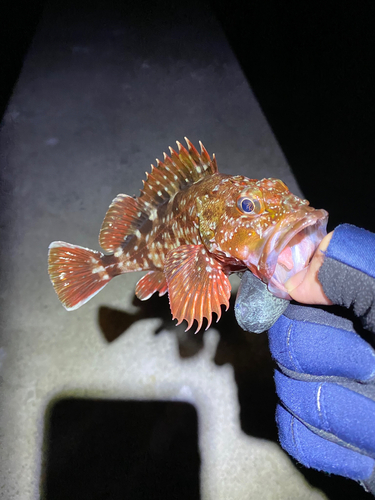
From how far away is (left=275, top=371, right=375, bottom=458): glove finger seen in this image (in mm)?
1124

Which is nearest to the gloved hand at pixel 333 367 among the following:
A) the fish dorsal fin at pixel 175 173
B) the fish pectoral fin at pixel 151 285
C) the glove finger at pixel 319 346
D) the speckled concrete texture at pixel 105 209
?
the glove finger at pixel 319 346

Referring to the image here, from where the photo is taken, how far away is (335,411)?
1.17m

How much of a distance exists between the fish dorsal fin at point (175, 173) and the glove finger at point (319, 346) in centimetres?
70

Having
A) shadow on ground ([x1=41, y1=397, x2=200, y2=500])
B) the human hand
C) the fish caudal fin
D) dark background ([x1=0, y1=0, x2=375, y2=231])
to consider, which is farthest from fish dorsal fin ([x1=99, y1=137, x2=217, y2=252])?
dark background ([x1=0, y1=0, x2=375, y2=231])

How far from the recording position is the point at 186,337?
2365 mm

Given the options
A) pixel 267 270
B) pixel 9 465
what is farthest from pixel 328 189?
pixel 9 465

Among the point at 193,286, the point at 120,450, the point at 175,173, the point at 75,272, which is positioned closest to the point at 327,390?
the point at 193,286

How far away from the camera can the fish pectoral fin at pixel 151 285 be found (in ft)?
5.16

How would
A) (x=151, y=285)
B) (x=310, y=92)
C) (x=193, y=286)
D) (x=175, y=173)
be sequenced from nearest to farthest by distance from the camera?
(x=193, y=286) → (x=175, y=173) → (x=151, y=285) → (x=310, y=92)

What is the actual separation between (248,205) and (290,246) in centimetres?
21

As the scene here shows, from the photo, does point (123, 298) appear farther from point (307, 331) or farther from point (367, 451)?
point (367, 451)

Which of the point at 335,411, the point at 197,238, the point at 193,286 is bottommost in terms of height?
the point at 335,411

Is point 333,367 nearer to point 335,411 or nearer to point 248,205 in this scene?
point 335,411

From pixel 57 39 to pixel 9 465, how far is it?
4.60 meters
